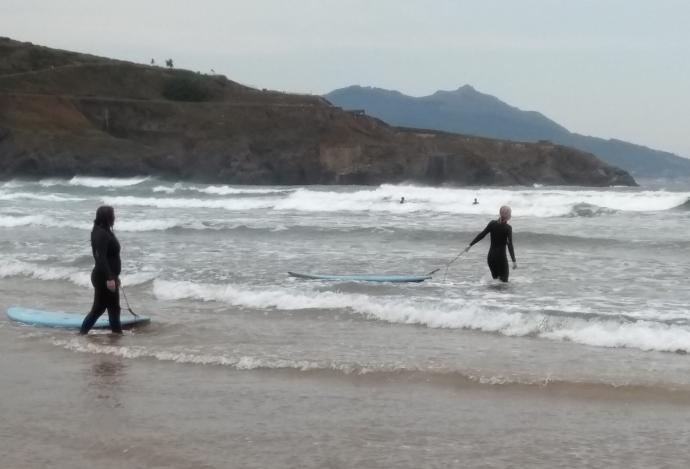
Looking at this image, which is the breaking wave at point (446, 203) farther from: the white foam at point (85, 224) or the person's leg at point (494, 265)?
the person's leg at point (494, 265)

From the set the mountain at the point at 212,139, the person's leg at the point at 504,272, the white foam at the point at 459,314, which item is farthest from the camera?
the mountain at the point at 212,139

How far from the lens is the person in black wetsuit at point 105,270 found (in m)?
9.68

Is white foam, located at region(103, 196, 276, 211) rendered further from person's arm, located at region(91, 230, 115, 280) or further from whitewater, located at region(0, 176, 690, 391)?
person's arm, located at region(91, 230, 115, 280)

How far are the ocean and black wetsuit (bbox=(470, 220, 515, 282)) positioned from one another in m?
0.24

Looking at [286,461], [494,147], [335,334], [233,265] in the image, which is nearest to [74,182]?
[494,147]

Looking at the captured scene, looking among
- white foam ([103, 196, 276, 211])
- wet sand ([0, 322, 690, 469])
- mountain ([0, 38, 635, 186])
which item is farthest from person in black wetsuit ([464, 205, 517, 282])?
mountain ([0, 38, 635, 186])

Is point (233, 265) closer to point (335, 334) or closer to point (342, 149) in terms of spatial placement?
point (335, 334)

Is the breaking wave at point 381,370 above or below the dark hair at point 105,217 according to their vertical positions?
below

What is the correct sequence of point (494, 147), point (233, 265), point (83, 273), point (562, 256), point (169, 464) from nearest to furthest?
point (169, 464), point (83, 273), point (233, 265), point (562, 256), point (494, 147)

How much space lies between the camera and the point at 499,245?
1391 centimetres

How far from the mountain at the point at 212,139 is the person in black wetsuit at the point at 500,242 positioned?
60484 millimetres

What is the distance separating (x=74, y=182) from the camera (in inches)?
2650

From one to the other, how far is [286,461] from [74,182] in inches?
2561

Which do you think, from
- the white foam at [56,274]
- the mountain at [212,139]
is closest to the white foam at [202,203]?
the white foam at [56,274]
